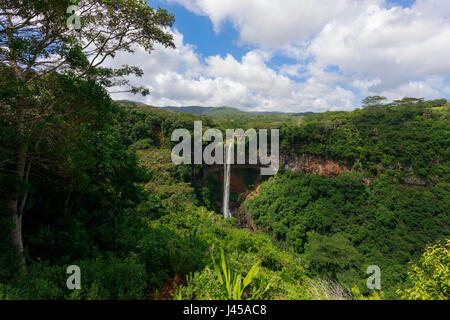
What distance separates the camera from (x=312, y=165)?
32562 millimetres

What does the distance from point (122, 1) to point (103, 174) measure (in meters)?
4.52

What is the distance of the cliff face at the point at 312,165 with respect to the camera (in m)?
31.0

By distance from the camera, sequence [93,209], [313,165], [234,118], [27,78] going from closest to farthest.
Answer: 1. [27,78]
2. [93,209]
3. [313,165]
4. [234,118]

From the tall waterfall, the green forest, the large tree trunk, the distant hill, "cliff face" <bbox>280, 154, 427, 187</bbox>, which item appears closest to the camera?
the green forest

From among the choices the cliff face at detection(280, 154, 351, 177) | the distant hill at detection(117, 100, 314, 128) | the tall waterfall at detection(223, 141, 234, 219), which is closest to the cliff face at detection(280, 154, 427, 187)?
the cliff face at detection(280, 154, 351, 177)

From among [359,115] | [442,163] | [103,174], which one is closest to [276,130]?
[359,115]

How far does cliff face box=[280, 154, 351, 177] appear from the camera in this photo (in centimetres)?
3098

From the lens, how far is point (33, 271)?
3295 mm

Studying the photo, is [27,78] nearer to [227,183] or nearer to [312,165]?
[227,183]

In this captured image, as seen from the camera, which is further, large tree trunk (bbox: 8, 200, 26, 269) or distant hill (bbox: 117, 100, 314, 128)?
distant hill (bbox: 117, 100, 314, 128)

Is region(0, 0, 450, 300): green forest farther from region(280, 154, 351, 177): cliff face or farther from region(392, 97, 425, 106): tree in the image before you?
region(392, 97, 425, 106): tree

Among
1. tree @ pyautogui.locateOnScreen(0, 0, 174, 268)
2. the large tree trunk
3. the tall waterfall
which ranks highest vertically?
tree @ pyautogui.locateOnScreen(0, 0, 174, 268)

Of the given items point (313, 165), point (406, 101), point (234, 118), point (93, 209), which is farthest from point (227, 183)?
point (234, 118)
